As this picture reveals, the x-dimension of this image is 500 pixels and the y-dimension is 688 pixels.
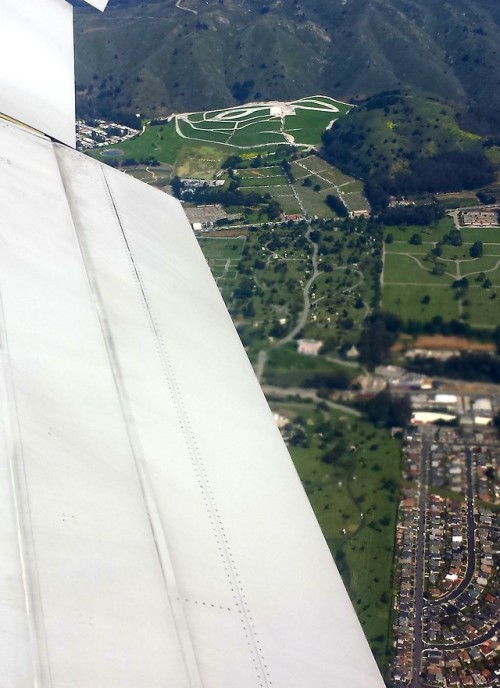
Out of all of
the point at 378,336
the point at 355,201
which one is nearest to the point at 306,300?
the point at 378,336

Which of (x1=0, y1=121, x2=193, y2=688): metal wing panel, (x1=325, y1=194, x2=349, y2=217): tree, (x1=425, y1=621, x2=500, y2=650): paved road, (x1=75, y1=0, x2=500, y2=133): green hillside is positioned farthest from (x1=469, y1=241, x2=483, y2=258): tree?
(x1=0, y1=121, x2=193, y2=688): metal wing panel

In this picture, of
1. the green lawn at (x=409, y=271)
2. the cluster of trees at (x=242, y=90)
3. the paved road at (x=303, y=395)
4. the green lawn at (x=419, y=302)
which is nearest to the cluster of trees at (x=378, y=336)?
the green lawn at (x=419, y=302)

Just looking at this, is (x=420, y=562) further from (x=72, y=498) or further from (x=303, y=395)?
(x=72, y=498)

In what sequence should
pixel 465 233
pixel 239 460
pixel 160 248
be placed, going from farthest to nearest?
pixel 465 233 < pixel 160 248 < pixel 239 460

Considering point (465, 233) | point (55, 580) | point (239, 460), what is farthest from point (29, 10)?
point (465, 233)

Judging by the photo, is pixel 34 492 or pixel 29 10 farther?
pixel 29 10

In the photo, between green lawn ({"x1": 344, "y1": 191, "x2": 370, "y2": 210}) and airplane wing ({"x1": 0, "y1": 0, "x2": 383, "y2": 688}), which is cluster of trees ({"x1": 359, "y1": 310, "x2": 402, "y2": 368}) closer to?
airplane wing ({"x1": 0, "y1": 0, "x2": 383, "y2": 688})

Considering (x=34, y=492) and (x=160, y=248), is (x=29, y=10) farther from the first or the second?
(x=34, y=492)
